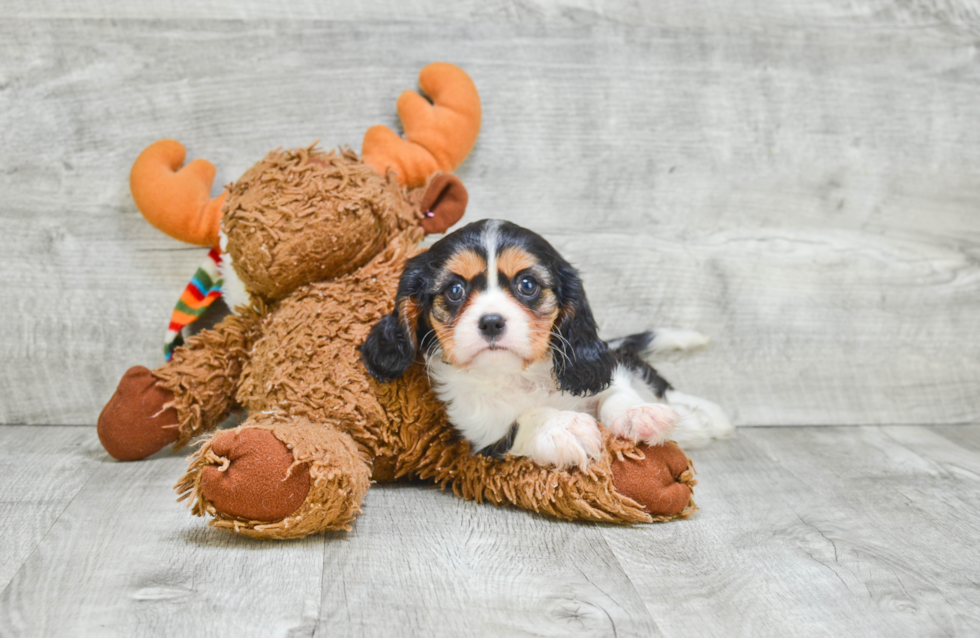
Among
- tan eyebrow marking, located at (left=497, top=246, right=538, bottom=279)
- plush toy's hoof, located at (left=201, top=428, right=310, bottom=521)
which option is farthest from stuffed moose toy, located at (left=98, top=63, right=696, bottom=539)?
tan eyebrow marking, located at (left=497, top=246, right=538, bottom=279)

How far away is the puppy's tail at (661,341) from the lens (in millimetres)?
2674

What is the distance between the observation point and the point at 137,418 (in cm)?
221

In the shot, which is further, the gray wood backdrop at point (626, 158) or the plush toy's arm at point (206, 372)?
the gray wood backdrop at point (626, 158)

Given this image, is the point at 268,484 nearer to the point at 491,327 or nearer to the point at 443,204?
the point at 491,327

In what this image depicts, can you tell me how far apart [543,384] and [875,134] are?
1599 millimetres

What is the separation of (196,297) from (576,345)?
1.24 meters

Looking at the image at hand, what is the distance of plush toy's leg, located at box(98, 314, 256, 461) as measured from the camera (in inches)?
87.2

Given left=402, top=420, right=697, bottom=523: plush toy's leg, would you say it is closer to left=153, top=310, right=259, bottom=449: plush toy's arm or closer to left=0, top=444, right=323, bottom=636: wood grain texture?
left=0, top=444, right=323, bottom=636: wood grain texture

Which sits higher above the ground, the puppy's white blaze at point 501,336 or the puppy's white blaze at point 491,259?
the puppy's white blaze at point 491,259

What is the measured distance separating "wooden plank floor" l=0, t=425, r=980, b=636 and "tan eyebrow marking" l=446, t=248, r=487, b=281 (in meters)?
0.55

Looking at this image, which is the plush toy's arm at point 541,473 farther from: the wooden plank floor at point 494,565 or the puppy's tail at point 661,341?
the puppy's tail at point 661,341

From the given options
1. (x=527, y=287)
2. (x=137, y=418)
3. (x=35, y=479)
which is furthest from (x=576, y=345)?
(x=35, y=479)

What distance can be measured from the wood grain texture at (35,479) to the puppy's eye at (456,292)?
0.98 m

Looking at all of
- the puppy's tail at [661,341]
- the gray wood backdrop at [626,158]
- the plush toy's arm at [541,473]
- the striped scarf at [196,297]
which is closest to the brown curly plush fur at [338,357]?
the plush toy's arm at [541,473]
